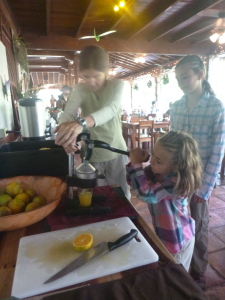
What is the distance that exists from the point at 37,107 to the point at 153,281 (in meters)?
1.66

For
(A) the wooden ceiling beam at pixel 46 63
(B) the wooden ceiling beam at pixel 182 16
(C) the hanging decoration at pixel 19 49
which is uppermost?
(A) the wooden ceiling beam at pixel 46 63

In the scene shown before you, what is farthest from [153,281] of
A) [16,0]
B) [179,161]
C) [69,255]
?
[16,0]

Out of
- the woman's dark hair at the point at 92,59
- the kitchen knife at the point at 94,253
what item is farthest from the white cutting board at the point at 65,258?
the woman's dark hair at the point at 92,59

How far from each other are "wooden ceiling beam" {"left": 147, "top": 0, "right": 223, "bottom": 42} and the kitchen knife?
124 inches

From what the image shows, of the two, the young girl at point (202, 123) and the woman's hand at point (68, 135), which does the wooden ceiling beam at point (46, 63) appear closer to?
the young girl at point (202, 123)

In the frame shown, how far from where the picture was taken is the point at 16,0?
279 cm

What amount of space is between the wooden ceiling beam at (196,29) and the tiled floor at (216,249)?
289 cm

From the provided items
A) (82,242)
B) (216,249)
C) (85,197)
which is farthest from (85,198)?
(216,249)

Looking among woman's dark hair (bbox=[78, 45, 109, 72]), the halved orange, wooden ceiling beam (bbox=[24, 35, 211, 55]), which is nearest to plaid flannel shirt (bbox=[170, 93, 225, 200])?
woman's dark hair (bbox=[78, 45, 109, 72])

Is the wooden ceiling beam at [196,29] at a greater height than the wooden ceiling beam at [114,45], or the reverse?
the wooden ceiling beam at [196,29]

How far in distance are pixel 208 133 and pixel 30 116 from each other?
1.37 m

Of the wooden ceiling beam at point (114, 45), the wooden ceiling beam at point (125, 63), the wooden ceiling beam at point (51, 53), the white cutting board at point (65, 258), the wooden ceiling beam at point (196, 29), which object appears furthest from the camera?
the wooden ceiling beam at point (125, 63)

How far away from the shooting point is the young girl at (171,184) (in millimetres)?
999

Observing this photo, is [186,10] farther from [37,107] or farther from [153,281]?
[153,281]
